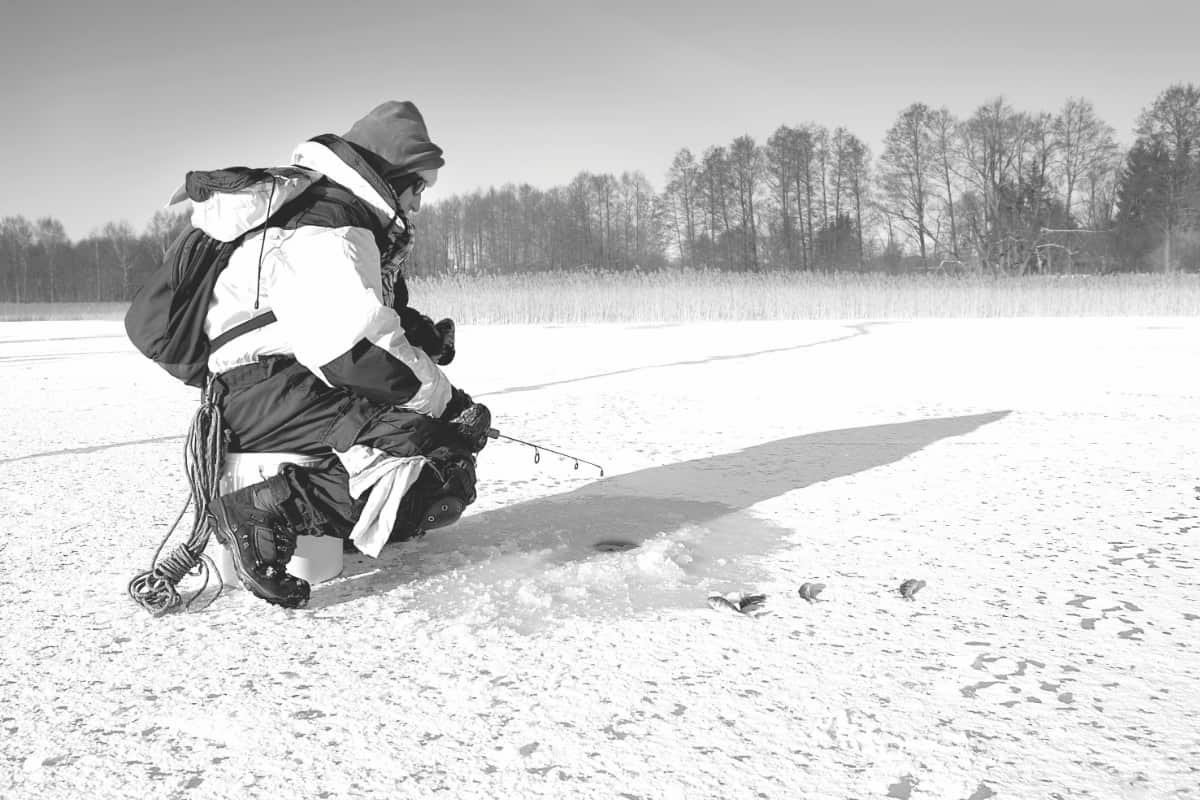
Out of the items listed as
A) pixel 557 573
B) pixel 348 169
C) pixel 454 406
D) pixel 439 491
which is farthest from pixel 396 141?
pixel 557 573

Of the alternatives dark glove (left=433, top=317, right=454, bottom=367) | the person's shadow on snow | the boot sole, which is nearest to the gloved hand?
dark glove (left=433, top=317, right=454, bottom=367)

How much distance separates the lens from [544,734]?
1437mm

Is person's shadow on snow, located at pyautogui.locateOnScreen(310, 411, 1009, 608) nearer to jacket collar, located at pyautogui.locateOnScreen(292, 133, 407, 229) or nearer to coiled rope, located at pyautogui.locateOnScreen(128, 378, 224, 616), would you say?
coiled rope, located at pyautogui.locateOnScreen(128, 378, 224, 616)

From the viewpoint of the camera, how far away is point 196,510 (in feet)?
6.74

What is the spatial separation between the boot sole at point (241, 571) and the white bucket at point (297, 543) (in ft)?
A: 0.21

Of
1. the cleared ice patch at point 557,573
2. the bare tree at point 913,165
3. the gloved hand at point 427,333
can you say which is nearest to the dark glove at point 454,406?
the gloved hand at point 427,333

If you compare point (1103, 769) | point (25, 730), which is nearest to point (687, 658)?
point (1103, 769)

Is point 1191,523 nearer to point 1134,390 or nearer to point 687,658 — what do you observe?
point 687,658

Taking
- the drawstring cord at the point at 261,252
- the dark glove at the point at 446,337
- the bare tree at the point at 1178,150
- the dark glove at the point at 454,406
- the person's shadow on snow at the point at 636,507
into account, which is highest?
the bare tree at the point at 1178,150

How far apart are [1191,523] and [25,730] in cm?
304

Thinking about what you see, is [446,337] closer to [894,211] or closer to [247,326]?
[247,326]

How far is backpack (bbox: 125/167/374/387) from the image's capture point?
1.91 m

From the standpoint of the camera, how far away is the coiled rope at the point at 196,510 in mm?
2018

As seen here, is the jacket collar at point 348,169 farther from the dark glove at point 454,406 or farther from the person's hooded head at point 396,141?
the dark glove at point 454,406
